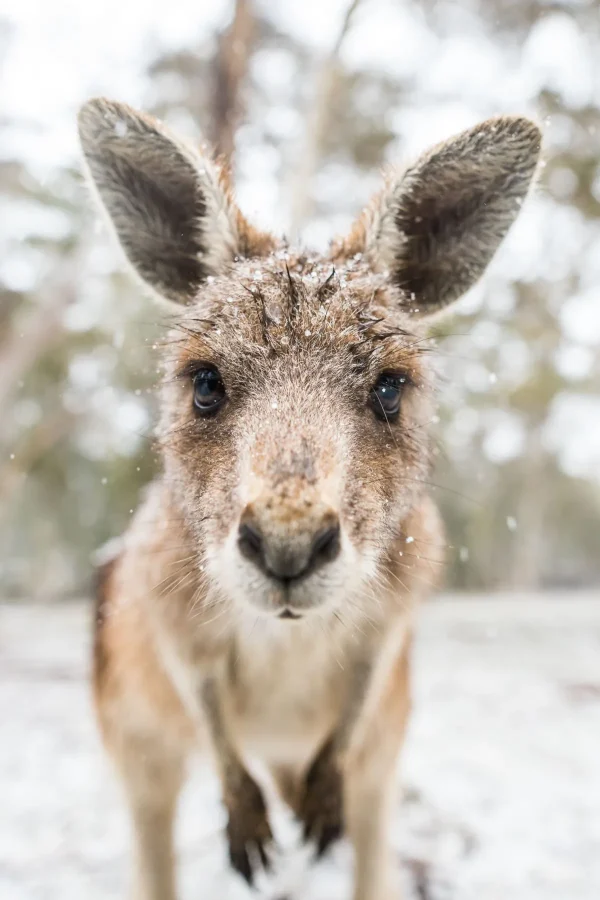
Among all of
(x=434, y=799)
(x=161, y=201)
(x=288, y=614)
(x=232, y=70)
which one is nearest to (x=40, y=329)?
(x=232, y=70)

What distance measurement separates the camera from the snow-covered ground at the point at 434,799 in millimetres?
2520

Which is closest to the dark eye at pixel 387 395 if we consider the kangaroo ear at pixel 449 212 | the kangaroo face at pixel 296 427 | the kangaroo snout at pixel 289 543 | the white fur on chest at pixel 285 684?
the kangaroo face at pixel 296 427

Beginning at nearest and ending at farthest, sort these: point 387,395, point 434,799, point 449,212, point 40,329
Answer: point 387,395, point 449,212, point 434,799, point 40,329

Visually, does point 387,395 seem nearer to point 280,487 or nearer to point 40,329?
point 280,487

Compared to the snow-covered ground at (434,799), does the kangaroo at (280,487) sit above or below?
above

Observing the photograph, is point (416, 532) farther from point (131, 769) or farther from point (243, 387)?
point (131, 769)

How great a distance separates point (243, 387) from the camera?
1.61 metres

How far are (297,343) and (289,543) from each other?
1.98ft

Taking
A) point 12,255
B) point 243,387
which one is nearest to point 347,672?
point 243,387

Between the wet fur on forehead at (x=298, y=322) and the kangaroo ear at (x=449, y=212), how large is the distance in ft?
0.74

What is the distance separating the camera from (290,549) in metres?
1.18

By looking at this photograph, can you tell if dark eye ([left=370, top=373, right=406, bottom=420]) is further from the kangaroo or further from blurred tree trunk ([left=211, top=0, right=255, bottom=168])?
blurred tree trunk ([left=211, top=0, right=255, bottom=168])

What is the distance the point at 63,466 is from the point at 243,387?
10.1m

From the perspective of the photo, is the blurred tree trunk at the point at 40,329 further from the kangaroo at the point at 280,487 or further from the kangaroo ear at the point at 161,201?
the kangaroo ear at the point at 161,201
